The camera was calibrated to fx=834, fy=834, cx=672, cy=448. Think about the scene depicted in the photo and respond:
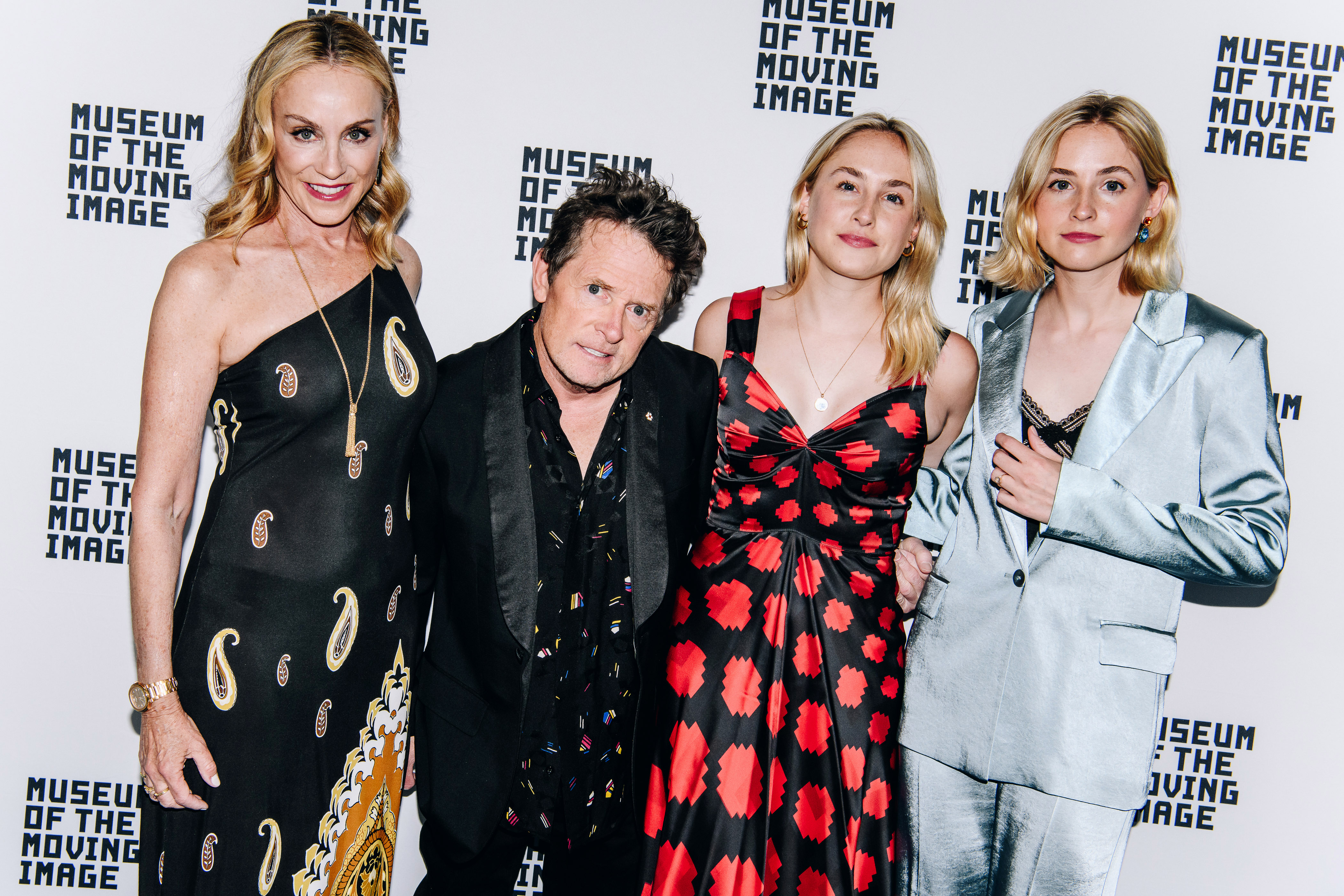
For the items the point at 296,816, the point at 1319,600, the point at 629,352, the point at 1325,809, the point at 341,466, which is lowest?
the point at 1325,809

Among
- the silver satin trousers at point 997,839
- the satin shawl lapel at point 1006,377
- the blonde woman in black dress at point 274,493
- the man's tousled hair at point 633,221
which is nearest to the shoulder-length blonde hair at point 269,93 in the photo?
the blonde woman in black dress at point 274,493

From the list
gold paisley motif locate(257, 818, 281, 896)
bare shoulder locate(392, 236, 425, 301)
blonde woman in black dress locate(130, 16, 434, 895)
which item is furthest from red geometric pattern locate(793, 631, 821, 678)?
bare shoulder locate(392, 236, 425, 301)

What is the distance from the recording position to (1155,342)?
182cm

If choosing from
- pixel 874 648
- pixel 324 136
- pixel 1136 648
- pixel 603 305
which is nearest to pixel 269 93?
pixel 324 136

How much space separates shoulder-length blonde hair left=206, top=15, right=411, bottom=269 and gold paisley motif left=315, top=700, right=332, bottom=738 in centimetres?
96

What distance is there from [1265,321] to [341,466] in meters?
2.60

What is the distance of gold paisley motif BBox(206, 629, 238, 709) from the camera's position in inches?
66.0

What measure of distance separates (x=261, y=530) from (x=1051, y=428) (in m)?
1.72

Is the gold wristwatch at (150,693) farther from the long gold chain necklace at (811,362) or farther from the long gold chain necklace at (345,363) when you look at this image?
the long gold chain necklace at (811,362)

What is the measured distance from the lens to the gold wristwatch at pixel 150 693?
1638 millimetres

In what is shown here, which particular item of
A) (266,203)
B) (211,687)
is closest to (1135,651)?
(211,687)

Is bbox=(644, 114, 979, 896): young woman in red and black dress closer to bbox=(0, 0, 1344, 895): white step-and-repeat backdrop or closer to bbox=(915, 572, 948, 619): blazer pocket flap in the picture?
bbox=(915, 572, 948, 619): blazer pocket flap

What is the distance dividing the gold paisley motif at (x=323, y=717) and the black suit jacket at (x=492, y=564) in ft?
0.67

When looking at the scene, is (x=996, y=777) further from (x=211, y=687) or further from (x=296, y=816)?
(x=211, y=687)
